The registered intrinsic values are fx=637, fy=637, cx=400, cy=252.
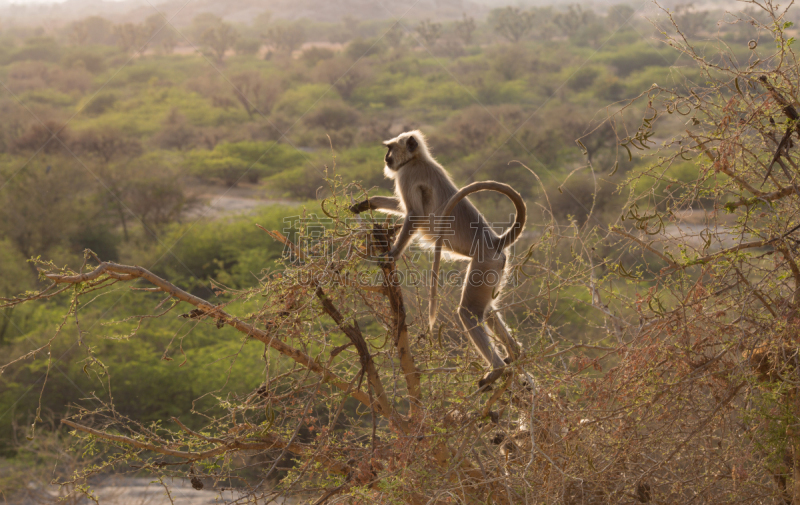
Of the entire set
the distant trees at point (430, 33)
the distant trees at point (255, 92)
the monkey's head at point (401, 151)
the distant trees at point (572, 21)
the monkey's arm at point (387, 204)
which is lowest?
the distant trees at point (572, 21)

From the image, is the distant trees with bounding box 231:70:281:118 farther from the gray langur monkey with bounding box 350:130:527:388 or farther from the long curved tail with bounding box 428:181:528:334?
the long curved tail with bounding box 428:181:528:334

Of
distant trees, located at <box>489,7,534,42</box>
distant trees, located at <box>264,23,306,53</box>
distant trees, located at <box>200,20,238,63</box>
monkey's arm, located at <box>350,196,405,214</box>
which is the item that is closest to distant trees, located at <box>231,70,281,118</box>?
distant trees, located at <box>200,20,238,63</box>

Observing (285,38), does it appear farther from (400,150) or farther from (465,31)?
(400,150)

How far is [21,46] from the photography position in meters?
47.5

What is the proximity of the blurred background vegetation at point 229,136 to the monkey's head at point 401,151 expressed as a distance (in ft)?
1.88

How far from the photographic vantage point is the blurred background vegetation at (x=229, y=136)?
13.8 metres

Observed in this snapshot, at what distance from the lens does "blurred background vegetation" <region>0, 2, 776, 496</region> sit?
13.8m

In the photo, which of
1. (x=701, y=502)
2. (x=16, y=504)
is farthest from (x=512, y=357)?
(x=16, y=504)

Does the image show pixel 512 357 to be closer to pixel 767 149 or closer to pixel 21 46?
pixel 767 149

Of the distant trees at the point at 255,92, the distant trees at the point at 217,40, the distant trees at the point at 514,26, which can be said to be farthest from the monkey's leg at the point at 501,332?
the distant trees at the point at 514,26

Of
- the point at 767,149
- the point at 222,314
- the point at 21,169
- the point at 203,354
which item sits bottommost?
the point at 203,354

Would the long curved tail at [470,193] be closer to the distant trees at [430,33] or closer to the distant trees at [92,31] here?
the distant trees at [430,33]

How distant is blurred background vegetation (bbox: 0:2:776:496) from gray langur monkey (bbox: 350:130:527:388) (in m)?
0.52

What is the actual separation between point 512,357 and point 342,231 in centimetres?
142
